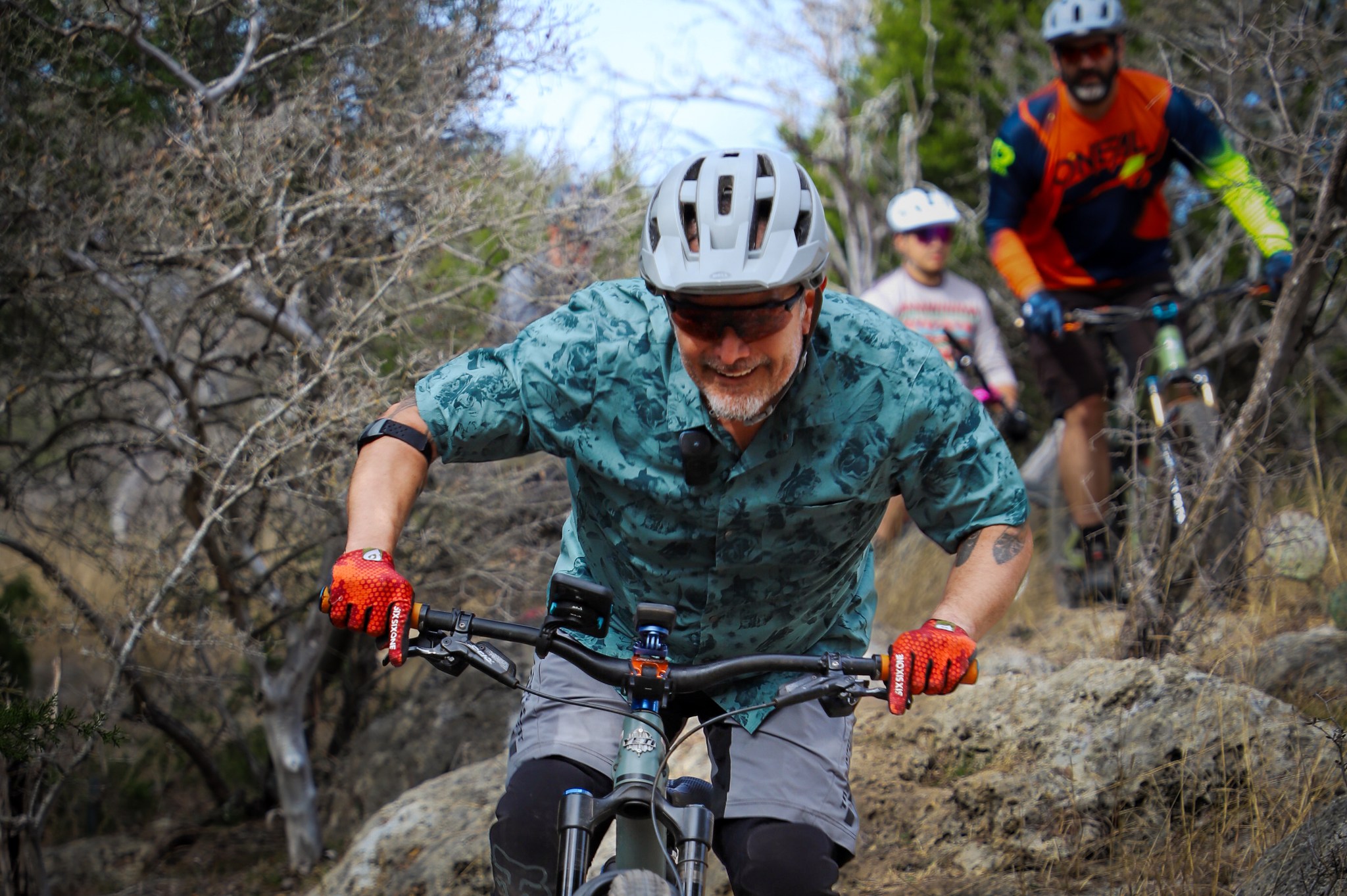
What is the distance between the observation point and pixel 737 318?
2.30 m

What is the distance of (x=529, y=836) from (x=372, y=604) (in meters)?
0.53

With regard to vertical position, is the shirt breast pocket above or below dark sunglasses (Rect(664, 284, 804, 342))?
below

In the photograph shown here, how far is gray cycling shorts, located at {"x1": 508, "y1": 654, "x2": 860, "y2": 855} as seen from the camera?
2.35m

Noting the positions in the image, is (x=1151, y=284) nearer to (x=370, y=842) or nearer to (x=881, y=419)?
(x=881, y=419)

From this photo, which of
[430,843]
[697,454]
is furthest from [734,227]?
[430,843]

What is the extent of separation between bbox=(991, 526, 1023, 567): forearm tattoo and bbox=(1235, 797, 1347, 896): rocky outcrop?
0.94m

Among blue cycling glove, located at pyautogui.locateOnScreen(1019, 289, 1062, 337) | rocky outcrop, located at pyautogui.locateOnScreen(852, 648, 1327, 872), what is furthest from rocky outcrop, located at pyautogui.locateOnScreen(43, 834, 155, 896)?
blue cycling glove, located at pyautogui.locateOnScreen(1019, 289, 1062, 337)

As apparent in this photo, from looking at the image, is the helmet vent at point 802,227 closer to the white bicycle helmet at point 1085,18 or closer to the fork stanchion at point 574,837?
the fork stanchion at point 574,837

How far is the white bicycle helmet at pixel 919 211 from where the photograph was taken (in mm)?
6242

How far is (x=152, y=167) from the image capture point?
474 centimetres

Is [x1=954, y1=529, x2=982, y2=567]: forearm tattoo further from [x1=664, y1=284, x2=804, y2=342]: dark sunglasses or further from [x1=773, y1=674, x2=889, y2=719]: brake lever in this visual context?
[x1=664, y1=284, x2=804, y2=342]: dark sunglasses

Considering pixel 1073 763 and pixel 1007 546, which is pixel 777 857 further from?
pixel 1073 763

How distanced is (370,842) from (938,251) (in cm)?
401

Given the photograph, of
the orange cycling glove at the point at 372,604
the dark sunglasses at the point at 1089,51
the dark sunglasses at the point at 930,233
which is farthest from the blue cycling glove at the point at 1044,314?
the orange cycling glove at the point at 372,604
